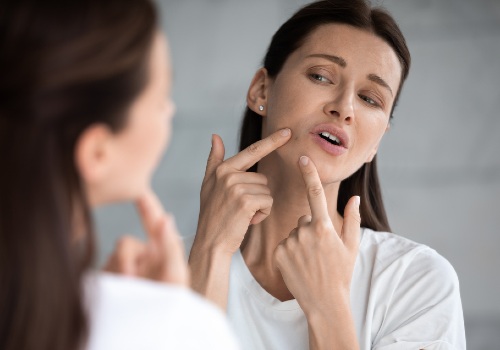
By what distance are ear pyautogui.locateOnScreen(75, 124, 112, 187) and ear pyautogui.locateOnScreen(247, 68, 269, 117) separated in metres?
1.04

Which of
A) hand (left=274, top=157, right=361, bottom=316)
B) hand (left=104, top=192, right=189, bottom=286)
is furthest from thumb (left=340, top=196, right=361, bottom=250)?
hand (left=104, top=192, right=189, bottom=286)

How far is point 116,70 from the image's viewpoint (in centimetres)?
69

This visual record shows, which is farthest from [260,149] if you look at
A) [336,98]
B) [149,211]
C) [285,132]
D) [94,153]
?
[94,153]

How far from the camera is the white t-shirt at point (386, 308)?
1.45 metres

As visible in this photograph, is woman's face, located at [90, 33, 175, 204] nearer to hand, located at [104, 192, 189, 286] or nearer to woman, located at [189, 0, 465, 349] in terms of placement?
hand, located at [104, 192, 189, 286]

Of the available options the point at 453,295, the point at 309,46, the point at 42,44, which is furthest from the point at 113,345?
the point at 309,46

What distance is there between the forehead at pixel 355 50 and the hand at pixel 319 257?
1.09 feet

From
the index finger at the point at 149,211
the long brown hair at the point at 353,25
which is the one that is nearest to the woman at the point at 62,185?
the index finger at the point at 149,211

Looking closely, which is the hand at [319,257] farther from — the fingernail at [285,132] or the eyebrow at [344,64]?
the eyebrow at [344,64]

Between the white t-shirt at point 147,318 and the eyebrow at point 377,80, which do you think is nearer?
the white t-shirt at point 147,318

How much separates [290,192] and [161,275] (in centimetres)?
87

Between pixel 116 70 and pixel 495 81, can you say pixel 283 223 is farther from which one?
pixel 495 81

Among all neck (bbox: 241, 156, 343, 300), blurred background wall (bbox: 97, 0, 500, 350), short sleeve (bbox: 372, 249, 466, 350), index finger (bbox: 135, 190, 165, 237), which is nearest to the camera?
index finger (bbox: 135, 190, 165, 237)

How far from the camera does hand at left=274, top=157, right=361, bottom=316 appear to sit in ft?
4.38
